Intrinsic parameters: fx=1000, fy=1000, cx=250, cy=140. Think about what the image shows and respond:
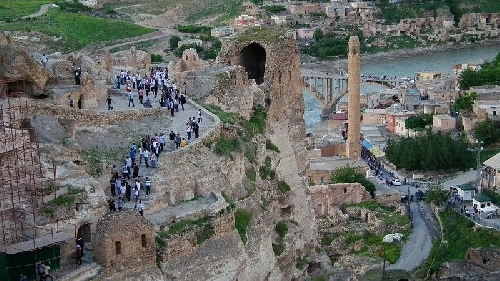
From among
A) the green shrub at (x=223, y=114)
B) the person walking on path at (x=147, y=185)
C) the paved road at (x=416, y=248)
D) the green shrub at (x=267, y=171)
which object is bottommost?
the paved road at (x=416, y=248)

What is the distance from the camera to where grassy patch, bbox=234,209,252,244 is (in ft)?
70.5

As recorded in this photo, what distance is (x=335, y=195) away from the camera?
48844 mm

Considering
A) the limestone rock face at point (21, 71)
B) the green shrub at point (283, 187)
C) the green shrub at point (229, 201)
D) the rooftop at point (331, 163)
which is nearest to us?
the green shrub at point (229, 201)

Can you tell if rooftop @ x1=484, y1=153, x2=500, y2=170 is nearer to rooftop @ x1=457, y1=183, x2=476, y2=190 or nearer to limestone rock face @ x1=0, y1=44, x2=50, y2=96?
rooftop @ x1=457, y1=183, x2=476, y2=190

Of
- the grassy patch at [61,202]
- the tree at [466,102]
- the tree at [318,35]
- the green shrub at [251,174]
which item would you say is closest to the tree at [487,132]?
the tree at [466,102]

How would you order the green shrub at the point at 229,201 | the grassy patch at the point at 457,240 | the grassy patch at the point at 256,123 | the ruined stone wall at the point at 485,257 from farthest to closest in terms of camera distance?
1. the grassy patch at the point at 457,240
2. the ruined stone wall at the point at 485,257
3. the grassy patch at the point at 256,123
4. the green shrub at the point at 229,201

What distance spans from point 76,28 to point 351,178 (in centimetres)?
4639

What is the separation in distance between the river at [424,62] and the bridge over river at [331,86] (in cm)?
133

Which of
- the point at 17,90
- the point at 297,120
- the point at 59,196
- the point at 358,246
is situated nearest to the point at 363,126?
the point at 358,246

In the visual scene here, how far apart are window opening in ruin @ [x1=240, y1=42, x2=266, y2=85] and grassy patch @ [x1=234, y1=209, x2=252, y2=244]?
9.94 m

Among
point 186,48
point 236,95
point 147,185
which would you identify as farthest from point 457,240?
point 186,48

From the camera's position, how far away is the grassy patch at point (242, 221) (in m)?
21.5

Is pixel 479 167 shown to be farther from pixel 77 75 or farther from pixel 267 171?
pixel 77 75

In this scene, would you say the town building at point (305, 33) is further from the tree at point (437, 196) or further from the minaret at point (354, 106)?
the tree at point (437, 196)
